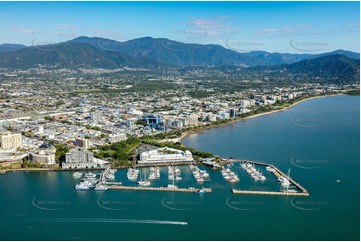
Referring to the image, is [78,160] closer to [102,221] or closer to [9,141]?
[9,141]

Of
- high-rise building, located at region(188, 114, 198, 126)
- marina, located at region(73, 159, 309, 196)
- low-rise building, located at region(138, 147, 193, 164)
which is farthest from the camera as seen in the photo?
high-rise building, located at region(188, 114, 198, 126)

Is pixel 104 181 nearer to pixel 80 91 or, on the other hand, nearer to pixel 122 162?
pixel 122 162

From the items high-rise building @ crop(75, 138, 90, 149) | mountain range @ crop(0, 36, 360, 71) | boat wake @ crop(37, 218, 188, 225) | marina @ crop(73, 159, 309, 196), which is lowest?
boat wake @ crop(37, 218, 188, 225)

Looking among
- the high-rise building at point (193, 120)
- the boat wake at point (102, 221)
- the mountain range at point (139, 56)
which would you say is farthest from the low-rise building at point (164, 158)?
the mountain range at point (139, 56)

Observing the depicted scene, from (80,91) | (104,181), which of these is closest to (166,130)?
(104,181)

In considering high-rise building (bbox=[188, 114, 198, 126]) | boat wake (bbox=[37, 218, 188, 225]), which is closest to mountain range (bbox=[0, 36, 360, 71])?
high-rise building (bbox=[188, 114, 198, 126])

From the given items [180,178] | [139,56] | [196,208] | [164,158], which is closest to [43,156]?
[164,158]

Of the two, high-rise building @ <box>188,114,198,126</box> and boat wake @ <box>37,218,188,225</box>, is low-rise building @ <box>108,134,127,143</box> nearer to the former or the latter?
high-rise building @ <box>188,114,198,126</box>
